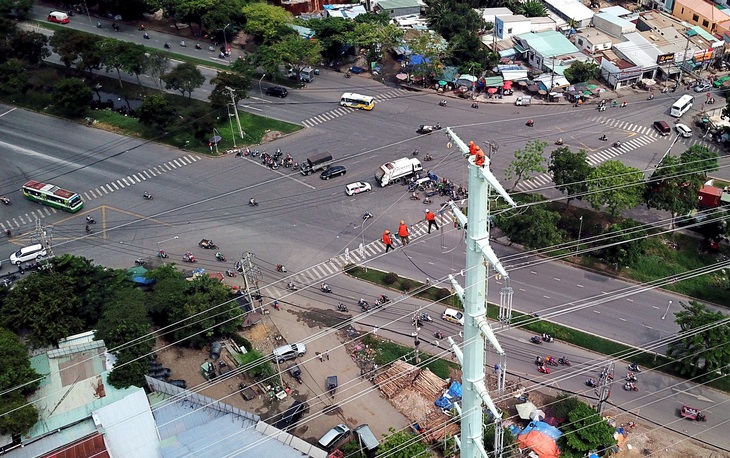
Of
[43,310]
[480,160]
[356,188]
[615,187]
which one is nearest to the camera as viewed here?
[480,160]

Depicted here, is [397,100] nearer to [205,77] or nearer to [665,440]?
[205,77]

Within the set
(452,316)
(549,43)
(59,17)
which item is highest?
(59,17)

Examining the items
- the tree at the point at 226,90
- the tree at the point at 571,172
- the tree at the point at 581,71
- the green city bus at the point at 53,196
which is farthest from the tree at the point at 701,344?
the green city bus at the point at 53,196

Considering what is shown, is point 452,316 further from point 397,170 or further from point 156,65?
point 156,65

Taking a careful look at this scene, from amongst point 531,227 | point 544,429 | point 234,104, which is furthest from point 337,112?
point 544,429

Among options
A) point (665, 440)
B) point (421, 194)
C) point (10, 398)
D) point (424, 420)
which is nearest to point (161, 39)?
point (421, 194)

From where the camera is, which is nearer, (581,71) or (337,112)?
(337,112)
